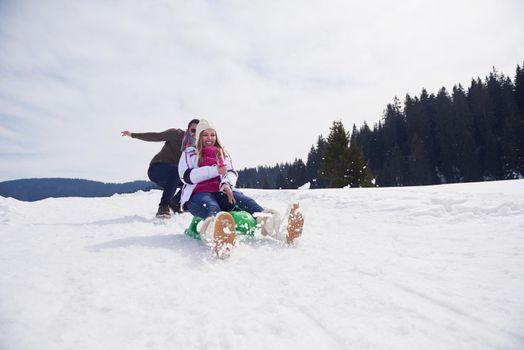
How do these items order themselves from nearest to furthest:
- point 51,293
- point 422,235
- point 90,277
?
point 51,293 < point 90,277 < point 422,235

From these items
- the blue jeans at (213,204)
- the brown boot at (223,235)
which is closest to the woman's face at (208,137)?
the blue jeans at (213,204)

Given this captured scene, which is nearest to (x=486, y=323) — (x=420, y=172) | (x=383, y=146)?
(x=420, y=172)

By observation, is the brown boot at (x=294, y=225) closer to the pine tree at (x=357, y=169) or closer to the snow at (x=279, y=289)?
the snow at (x=279, y=289)

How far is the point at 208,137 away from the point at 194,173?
0.61 m

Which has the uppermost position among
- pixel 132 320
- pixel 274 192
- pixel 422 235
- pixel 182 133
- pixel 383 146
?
pixel 383 146

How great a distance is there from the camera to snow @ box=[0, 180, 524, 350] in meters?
1.53

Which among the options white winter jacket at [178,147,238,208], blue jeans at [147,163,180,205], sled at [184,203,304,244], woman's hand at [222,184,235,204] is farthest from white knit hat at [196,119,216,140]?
blue jeans at [147,163,180,205]

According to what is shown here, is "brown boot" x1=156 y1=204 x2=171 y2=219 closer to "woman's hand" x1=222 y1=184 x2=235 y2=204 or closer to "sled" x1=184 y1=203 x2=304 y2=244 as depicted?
"sled" x1=184 y1=203 x2=304 y2=244

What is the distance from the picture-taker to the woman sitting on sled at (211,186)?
3.55m

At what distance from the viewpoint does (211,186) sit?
155 inches

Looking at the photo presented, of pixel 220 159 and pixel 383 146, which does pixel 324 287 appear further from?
pixel 383 146

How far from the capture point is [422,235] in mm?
3482

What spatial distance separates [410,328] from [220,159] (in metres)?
2.97

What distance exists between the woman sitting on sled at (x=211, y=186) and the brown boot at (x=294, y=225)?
169 mm
